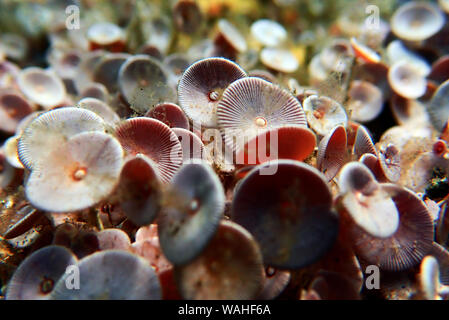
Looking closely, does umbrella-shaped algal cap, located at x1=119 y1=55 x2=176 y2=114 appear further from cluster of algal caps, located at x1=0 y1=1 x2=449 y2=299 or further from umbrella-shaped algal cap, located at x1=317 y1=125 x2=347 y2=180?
umbrella-shaped algal cap, located at x1=317 y1=125 x2=347 y2=180

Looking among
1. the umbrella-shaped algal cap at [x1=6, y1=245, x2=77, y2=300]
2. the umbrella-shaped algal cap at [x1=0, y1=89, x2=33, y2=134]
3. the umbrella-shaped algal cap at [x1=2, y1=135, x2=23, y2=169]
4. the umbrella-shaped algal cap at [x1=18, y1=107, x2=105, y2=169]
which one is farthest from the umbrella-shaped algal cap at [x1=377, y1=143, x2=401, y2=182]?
the umbrella-shaped algal cap at [x1=0, y1=89, x2=33, y2=134]

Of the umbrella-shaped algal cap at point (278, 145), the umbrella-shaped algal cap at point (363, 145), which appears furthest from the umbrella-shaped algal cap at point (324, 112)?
the umbrella-shaped algal cap at point (278, 145)

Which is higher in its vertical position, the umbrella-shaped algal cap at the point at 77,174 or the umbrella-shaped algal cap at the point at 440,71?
the umbrella-shaped algal cap at the point at 77,174

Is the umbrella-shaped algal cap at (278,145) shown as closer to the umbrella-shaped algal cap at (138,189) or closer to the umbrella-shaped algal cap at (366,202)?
the umbrella-shaped algal cap at (366,202)

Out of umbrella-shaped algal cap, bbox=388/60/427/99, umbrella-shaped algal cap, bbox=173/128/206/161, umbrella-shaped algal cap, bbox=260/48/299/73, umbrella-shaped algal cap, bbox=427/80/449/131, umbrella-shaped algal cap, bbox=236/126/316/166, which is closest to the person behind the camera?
umbrella-shaped algal cap, bbox=236/126/316/166

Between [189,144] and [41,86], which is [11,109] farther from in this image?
[189,144]

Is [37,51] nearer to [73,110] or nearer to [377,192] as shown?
[73,110]
